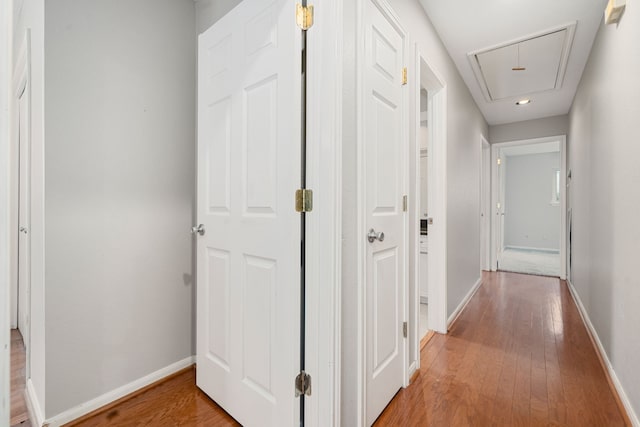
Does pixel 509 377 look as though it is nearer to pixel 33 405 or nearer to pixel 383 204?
pixel 383 204

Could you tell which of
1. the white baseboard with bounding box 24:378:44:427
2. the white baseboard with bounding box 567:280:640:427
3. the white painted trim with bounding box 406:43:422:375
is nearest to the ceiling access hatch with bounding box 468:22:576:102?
the white painted trim with bounding box 406:43:422:375

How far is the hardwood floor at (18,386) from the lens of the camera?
143 centimetres

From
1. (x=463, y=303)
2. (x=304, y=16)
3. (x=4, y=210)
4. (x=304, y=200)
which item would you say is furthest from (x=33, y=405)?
(x=463, y=303)

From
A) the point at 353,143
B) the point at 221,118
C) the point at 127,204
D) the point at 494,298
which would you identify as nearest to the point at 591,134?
the point at 494,298

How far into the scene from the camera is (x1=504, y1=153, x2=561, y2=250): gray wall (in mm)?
7406

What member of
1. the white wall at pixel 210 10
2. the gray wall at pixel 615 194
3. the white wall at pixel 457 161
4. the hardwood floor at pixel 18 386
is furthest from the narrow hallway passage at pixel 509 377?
the white wall at pixel 210 10

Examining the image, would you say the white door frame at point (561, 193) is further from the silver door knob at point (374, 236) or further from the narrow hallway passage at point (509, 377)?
the silver door knob at point (374, 236)

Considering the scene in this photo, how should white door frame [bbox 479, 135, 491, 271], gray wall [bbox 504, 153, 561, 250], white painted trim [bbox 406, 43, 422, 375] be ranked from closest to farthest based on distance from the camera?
white painted trim [bbox 406, 43, 422, 375]
white door frame [bbox 479, 135, 491, 271]
gray wall [bbox 504, 153, 561, 250]

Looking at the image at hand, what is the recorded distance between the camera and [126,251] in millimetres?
1644

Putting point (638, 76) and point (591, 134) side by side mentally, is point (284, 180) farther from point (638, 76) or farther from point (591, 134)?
point (591, 134)

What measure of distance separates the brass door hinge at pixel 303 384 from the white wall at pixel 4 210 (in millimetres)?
846

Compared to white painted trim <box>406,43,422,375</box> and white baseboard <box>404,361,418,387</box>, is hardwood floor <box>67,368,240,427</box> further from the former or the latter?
white painted trim <box>406,43,422,375</box>

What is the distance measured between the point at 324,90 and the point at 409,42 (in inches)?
39.4

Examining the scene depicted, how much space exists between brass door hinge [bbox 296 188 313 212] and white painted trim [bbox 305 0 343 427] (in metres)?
0.03
